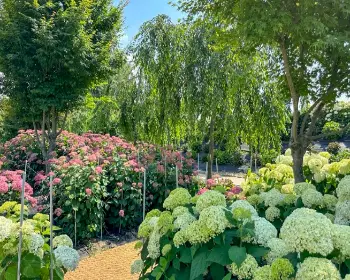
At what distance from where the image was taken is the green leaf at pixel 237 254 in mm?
1257

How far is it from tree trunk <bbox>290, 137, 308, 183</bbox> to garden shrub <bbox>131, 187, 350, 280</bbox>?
1.70 meters

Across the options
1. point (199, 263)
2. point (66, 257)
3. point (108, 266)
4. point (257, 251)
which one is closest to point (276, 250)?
point (257, 251)

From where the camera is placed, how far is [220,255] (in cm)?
134

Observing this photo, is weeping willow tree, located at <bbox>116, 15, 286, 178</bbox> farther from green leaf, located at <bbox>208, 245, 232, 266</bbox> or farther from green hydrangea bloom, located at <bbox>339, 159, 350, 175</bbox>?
green leaf, located at <bbox>208, 245, 232, 266</bbox>

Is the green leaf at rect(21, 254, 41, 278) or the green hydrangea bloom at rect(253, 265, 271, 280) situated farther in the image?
the green leaf at rect(21, 254, 41, 278)

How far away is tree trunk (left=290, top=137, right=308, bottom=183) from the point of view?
3.19 metres

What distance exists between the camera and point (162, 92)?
6.71 m

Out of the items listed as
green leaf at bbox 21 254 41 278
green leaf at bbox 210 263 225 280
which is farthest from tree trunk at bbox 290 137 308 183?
green leaf at bbox 21 254 41 278

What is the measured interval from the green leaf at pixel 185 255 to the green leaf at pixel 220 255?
138 mm

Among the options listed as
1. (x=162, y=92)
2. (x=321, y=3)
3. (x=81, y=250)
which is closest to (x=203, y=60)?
(x=162, y=92)

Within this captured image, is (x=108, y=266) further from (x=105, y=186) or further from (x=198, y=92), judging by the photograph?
(x=198, y=92)

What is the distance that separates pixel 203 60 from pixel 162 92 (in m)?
1.07

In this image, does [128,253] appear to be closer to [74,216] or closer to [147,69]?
[74,216]

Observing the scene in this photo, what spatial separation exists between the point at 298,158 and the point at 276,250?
206 cm
